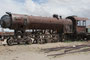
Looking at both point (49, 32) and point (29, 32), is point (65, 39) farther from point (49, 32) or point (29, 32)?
point (29, 32)

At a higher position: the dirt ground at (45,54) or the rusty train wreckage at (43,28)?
the rusty train wreckage at (43,28)

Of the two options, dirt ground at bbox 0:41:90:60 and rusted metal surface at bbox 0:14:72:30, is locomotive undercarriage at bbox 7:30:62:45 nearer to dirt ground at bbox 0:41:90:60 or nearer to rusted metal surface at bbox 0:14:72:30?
rusted metal surface at bbox 0:14:72:30

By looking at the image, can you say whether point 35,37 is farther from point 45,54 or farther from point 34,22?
point 45,54

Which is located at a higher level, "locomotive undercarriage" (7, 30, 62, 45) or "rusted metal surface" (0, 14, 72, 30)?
"rusted metal surface" (0, 14, 72, 30)

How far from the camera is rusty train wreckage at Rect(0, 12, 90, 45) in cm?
1784

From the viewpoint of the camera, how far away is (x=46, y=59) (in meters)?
10.3

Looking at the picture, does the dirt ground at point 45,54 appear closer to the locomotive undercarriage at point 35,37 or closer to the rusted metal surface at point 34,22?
the locomotive undercarriage at point 35,37

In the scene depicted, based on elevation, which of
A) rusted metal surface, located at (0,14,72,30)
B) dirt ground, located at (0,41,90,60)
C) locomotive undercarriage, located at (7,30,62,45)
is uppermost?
rusted metal surface, located at (0,14,72,30)

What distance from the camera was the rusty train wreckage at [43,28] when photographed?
58.5 ft

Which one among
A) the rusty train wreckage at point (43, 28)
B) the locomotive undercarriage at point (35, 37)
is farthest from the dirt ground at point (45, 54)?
the rusty train wreckage at point (43, 28)

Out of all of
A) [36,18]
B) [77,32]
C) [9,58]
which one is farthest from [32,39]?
[9,58]

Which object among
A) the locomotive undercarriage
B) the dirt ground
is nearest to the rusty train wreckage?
the locomotive undercarriage

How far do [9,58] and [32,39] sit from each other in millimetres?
9323

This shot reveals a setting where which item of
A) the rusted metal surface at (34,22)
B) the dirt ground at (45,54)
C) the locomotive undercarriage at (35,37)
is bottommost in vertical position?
the dirt ground at (45,54)
